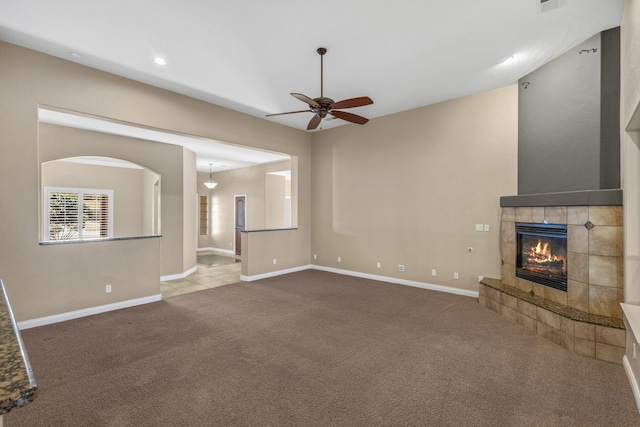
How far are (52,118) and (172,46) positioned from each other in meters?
3.12

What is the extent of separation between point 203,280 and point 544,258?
19.7ft

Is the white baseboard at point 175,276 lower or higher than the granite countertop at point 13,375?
lower

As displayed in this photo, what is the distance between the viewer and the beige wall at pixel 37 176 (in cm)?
355

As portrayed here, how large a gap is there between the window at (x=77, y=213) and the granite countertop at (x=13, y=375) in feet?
26.2

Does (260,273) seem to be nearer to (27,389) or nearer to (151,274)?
(151,274)

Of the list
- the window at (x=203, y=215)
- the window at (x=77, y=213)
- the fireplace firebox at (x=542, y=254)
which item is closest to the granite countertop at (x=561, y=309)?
the fireplace firebox at (x=542, y=254)

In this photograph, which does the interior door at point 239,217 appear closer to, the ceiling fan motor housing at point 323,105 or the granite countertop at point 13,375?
the ceiling fan motor housing at point 323,105

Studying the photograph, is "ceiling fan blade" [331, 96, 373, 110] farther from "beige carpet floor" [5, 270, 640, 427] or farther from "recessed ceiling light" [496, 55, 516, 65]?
"beige carpet floor" [5, 270, 640, 427]

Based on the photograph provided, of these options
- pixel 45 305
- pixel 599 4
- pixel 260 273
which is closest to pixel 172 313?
pixel 45 305

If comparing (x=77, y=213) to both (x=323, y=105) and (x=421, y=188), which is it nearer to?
(x=323, y=105)

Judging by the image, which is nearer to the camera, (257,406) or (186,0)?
(257,406)

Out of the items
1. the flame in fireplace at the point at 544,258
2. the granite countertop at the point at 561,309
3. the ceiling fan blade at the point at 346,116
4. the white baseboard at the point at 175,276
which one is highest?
the ceiling fan blade at the point at 346,116

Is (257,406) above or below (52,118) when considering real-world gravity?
below

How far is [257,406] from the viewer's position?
226 centimetres
